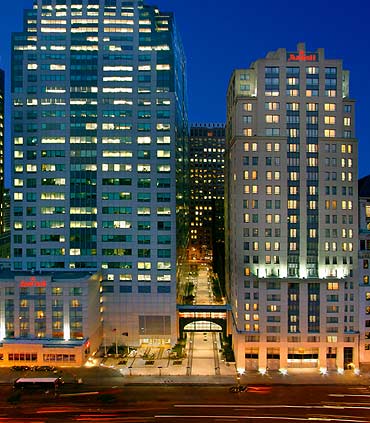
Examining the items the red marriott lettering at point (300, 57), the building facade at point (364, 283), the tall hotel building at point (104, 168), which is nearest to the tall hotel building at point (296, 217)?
the red marriott lettering at point (300, 57)

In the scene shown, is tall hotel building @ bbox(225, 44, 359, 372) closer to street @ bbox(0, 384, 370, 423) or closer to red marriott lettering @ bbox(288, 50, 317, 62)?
red marriott lettering @ bbox(288, 50, 317, 62)

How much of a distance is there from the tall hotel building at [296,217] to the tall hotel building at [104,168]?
74.6ft

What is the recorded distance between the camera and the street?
252 ft

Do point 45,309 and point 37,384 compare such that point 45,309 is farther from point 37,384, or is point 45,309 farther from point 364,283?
point 364,283

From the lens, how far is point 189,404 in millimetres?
82938

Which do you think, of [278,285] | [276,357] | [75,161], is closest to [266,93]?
[278,285]

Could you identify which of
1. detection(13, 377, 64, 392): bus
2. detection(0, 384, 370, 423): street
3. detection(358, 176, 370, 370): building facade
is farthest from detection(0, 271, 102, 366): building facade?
detection(358, 176, 370, 370): building facade

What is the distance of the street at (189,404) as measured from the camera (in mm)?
76938

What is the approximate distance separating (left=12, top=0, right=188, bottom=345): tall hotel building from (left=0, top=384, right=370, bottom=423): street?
33.0m

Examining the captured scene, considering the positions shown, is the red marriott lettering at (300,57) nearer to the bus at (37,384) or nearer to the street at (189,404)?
the street at (189,404)

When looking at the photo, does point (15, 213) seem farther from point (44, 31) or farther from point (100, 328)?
point (44, 31)

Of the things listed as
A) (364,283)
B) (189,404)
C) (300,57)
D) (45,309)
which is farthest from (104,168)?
(364,283)

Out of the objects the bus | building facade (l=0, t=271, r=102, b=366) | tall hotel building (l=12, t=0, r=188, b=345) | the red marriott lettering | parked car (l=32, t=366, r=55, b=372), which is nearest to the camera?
the bus

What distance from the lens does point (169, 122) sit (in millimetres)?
122188
